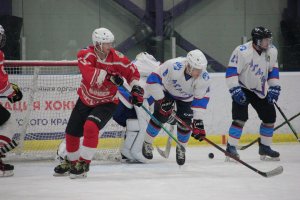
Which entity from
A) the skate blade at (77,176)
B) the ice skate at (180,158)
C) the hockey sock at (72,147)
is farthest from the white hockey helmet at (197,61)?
the skate blade at (77,176)

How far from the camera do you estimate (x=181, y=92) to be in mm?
5359

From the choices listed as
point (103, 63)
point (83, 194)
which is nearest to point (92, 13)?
point (103, 63)

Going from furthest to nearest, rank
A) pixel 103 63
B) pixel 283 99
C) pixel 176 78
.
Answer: pixel 283 99
pixel 176 78
pixel 103 63

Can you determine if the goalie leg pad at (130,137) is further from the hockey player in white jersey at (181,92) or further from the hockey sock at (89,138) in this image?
the hockey sock at (89,138)

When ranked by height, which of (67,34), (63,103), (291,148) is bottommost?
(291,148)

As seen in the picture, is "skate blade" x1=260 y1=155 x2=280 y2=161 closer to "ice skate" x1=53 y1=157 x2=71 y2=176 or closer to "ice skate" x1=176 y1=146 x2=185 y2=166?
"ice skate" x1=176 y1=146 x2=185 y2=166

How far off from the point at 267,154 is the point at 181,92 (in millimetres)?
960

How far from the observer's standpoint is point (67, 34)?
7.40 m

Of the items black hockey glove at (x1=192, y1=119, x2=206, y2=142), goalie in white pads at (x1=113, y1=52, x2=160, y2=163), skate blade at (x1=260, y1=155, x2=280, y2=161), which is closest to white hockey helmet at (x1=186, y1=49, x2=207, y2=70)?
black hockey glove at (x1=192, y1=119, x2=206, y2=142)

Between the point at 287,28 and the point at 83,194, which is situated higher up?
the point at 287,28

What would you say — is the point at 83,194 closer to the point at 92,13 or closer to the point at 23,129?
the point at 23,129

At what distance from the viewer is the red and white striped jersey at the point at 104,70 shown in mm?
4656

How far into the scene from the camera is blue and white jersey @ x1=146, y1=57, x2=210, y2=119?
515cm

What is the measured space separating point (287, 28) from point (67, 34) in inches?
97.7
